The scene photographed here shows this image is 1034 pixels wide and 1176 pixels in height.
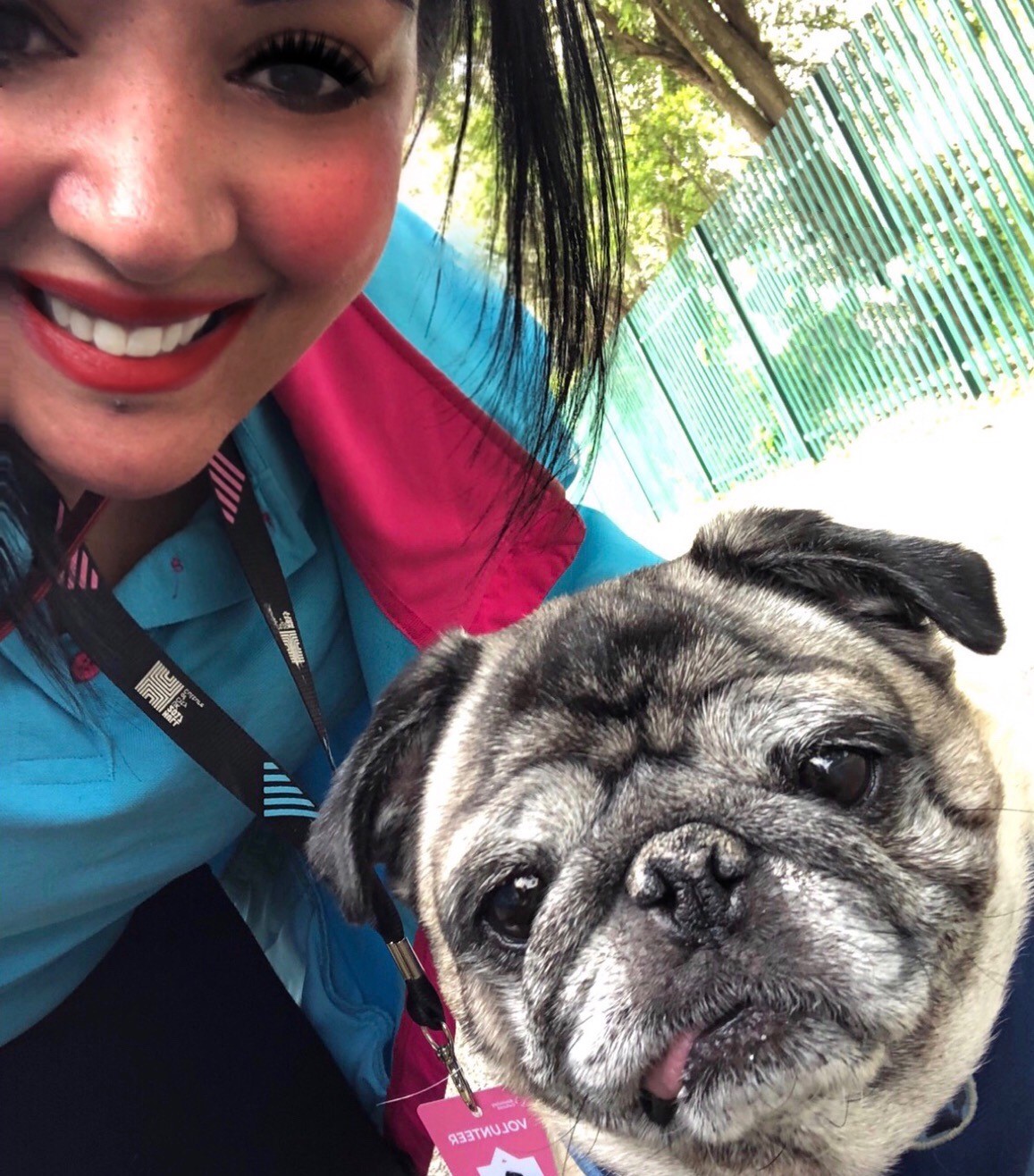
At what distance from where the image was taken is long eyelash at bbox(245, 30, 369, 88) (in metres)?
1.26

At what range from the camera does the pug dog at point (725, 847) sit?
130 cm

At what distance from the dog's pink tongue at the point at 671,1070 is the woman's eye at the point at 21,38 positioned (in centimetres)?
147

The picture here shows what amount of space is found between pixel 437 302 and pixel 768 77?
27.6 feet

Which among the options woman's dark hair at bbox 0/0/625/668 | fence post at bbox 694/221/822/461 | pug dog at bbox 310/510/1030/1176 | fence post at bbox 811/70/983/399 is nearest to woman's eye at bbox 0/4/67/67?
woman's dark hair at bbox 0/0/625/668

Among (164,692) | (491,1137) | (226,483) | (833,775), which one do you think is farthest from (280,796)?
(833,775)

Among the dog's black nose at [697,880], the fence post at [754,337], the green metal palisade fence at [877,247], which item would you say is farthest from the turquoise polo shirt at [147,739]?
the fence post at [754,337]

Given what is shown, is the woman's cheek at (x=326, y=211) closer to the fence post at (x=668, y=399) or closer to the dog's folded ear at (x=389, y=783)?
the dog's folded ear at (x=389, y=783)

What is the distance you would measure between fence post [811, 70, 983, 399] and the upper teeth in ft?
20.7

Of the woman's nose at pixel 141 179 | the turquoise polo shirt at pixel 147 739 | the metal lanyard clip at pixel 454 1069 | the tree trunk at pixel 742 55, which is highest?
the tree trunk at pixel 742 55

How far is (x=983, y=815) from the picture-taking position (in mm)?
1555

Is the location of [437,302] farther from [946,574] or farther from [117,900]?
[117,900]

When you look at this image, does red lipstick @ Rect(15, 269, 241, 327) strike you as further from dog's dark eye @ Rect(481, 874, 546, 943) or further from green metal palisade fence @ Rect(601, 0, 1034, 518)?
green metal palisade fence @ Rect(601, 0, 1034, 518)

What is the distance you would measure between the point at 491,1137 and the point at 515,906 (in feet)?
2.48

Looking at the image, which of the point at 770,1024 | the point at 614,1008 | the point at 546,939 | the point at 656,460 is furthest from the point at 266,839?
the point at 656,460
